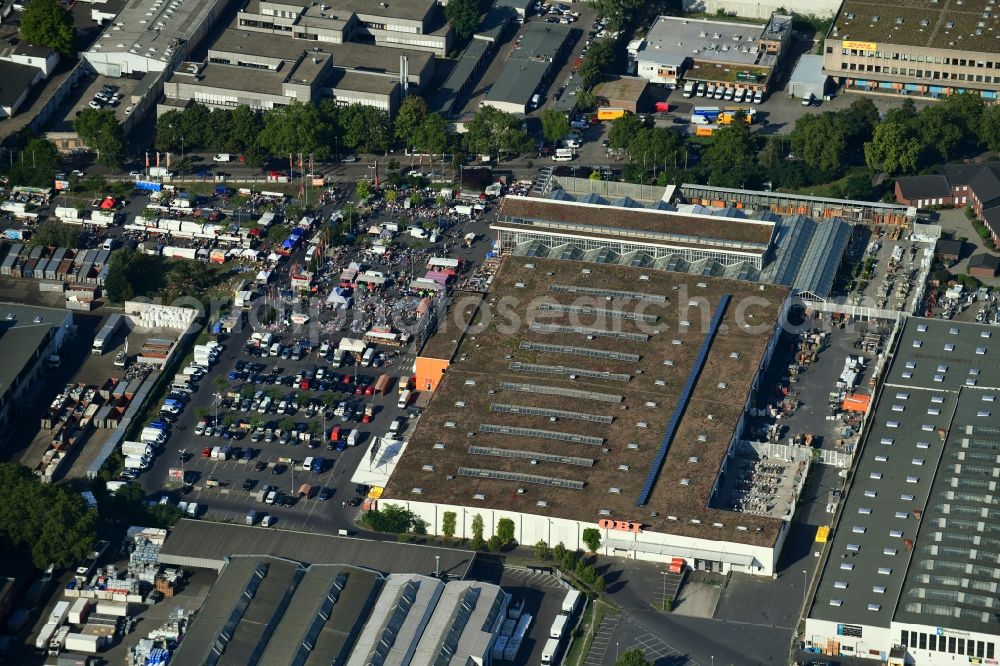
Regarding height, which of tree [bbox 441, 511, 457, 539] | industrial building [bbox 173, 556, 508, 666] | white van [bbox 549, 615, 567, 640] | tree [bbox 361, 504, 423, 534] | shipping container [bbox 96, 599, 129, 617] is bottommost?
shipping container [bbox 96, 599, 129, 617]

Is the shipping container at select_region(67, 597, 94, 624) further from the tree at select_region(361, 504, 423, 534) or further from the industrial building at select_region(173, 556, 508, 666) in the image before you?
the tree at select_region(361, 504, 423, 534)

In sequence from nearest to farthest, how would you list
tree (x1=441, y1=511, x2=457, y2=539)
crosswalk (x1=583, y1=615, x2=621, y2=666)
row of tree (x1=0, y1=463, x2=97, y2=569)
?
crosswalk (x1=583, y1=615, x2=621, y2=666)
row of tree (x1=0, y1=463, x2=97, y2=569)
tree (x1=441, y1=511, x2=457, y2=539)

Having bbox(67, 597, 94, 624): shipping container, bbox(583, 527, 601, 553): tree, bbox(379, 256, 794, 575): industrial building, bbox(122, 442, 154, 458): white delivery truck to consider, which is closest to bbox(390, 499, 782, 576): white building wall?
bbox(379, 256, 794, 575): industrial building

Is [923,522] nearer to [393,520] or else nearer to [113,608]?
[393,520]

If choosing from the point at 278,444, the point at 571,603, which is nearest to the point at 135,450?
the point at 278,444

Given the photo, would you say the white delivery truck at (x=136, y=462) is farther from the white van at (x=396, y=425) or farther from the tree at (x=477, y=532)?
the tree at (x=477, y=532)
